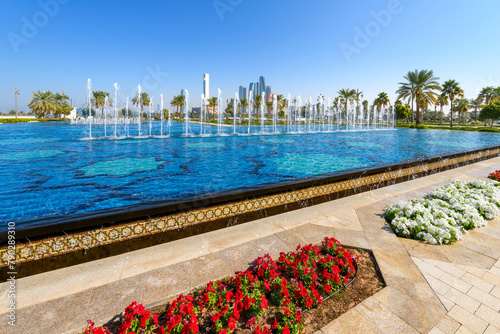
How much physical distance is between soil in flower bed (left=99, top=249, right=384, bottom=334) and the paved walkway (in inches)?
3.6

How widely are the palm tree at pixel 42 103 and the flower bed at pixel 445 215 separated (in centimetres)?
7738

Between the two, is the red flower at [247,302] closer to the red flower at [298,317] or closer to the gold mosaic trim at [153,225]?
the red flower at [298,317]

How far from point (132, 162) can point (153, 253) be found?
28.1ft

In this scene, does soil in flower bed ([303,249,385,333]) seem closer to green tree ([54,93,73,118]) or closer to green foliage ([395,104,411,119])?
green foliage ([395,104,411,119])

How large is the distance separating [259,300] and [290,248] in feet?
4.28

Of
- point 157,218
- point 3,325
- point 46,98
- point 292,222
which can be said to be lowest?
point 3,325

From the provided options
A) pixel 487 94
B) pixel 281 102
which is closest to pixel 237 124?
pixel 281 102

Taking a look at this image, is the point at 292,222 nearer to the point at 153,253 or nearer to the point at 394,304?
the point at 394,304

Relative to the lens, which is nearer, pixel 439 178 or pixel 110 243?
pixel 110 243

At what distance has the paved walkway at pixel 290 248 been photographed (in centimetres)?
242

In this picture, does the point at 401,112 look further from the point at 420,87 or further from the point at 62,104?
the point at 62,104

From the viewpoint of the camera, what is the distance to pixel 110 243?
360 centimetres

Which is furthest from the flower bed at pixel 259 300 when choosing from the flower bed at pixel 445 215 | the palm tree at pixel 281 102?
the palm tree at pixel 281 102

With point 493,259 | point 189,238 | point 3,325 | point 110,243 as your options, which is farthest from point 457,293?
point 3,325
